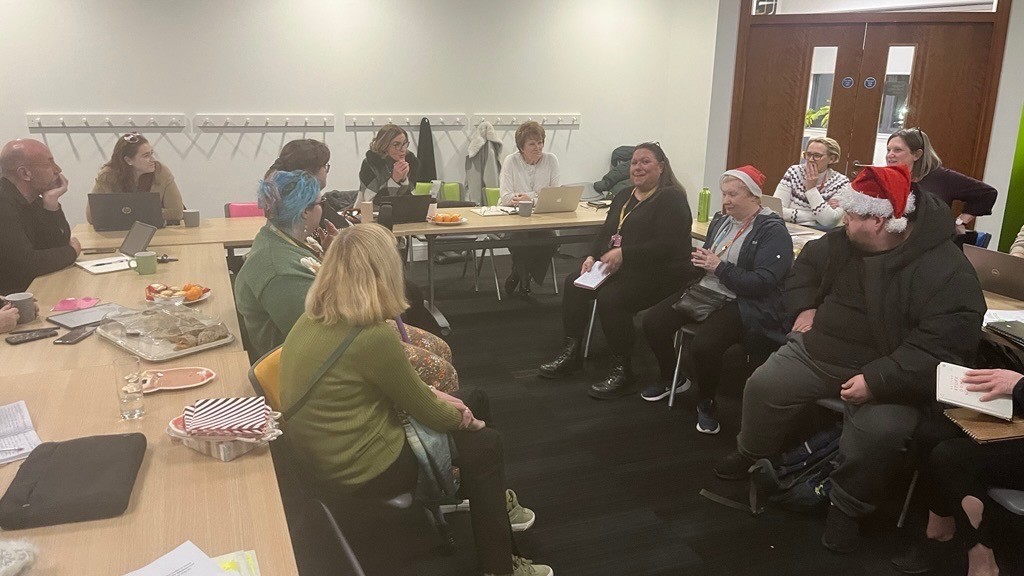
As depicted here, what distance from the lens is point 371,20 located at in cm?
626

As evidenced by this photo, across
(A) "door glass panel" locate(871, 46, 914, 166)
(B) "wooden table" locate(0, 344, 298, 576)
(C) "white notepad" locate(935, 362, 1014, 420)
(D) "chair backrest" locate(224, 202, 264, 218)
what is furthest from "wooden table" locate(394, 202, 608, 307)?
(A) "door glass panel" locate(871, 46, 914, 166)

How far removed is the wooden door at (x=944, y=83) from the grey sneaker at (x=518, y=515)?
5446 millimetres

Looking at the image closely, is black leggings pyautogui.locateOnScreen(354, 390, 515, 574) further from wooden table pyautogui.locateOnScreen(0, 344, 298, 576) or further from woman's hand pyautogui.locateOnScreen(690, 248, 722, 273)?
woman's hand pyautogui.locateOnScreen(690, 248, 722, 273)

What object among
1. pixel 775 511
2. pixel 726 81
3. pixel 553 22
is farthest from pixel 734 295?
pixel 553 22

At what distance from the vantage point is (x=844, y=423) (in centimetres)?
275

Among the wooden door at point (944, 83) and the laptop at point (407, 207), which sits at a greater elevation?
the wooden door at point (944, 83)

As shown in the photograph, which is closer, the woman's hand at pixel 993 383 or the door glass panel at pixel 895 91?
the woman's hand at pixel 993 383

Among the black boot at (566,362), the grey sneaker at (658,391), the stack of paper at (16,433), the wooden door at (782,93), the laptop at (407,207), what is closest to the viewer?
the stack of paper at (16,433)

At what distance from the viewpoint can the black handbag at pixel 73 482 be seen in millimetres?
1448

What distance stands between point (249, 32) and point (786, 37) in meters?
4.79

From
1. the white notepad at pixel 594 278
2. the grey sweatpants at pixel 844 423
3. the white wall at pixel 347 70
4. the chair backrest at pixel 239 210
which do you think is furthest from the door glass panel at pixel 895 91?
the chair backrest at pixel 239 210

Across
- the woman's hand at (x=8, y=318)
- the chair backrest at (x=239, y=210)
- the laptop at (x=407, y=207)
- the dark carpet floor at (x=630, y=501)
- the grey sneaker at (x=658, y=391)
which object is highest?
the laptop at (x=407, y=207)

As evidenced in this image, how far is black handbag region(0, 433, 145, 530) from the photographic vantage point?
4.75 ft

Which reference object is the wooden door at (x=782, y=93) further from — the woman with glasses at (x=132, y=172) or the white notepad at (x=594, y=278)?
the woman with glasses at (x=132, y=172)
